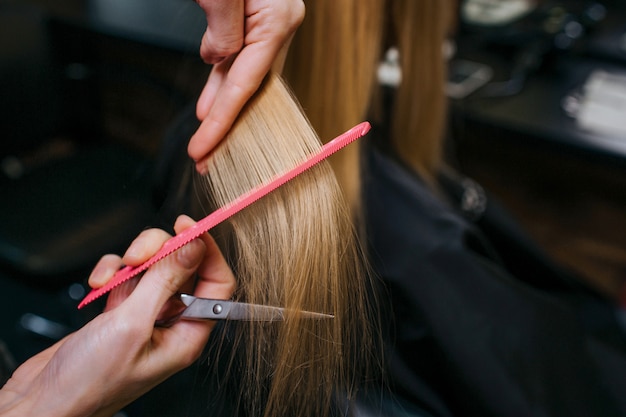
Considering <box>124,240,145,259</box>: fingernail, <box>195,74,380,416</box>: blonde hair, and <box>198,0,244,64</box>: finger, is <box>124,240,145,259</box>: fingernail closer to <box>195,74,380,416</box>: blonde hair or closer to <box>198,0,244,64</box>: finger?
<box>195,74,380,416</box>: blonde hair

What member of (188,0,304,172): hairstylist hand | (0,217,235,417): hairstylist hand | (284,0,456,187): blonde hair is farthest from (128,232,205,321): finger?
(284,0,456,187): blonde hair

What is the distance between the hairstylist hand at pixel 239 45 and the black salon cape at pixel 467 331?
0.45 meters

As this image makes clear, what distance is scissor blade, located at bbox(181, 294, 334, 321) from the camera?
0.61 metres

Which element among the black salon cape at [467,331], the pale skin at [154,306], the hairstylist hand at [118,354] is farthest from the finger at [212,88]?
the black salon cape at [467,331]

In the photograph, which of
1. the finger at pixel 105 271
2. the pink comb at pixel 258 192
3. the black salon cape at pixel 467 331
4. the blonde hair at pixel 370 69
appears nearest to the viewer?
the pink comb at pixel 258 192

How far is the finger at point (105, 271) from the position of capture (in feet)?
2.16

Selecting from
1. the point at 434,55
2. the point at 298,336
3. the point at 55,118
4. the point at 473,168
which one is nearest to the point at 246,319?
the point at 298,336

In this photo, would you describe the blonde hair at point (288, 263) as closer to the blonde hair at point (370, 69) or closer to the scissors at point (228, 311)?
the scissors at point (228, 311)

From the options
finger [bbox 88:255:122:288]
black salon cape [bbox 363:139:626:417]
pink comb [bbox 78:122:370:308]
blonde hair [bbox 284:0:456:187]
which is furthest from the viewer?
black salon cape [bbox 363:139:626:417]

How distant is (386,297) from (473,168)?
1.40 m

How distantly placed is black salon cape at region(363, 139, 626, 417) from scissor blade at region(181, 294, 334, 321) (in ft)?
1.08

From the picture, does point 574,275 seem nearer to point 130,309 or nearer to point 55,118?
point 130,309

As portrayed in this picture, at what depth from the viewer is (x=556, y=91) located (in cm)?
183

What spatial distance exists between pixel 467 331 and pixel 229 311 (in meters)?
0.52
